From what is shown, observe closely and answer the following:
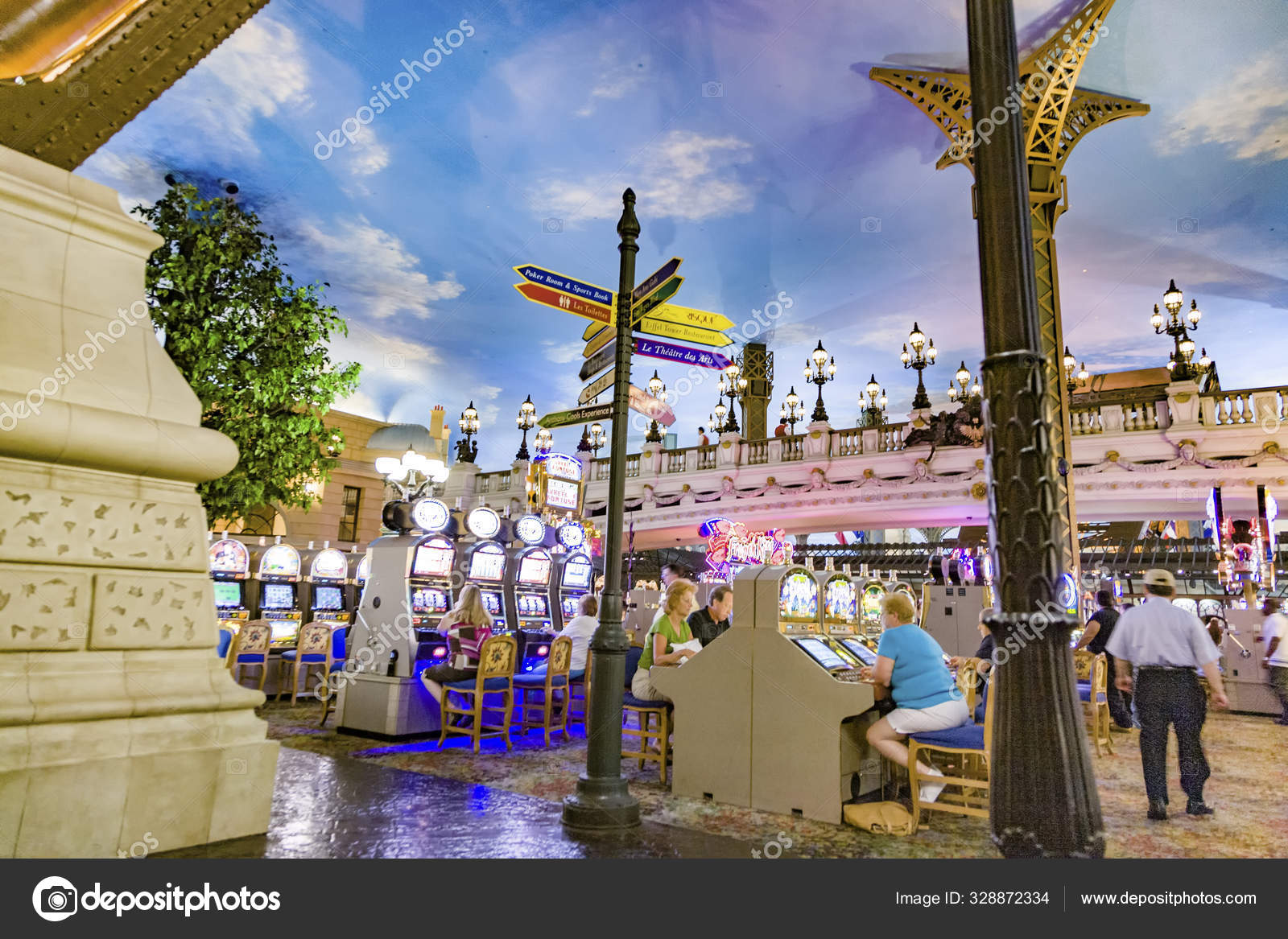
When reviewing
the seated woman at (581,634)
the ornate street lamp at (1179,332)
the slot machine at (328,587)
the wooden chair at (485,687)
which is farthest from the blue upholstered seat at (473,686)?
the ornate street lamp at (1179,332)

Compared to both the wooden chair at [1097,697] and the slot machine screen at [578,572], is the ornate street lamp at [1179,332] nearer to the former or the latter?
the wooden chair at [1097,697]

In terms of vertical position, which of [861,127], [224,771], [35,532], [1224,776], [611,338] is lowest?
[1224,776]

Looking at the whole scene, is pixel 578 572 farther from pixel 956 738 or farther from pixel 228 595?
pixel 956 738

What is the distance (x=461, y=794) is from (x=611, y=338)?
2.89m

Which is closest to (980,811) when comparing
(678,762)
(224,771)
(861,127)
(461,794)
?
(678,762)

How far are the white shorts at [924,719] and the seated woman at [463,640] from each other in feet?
11.2

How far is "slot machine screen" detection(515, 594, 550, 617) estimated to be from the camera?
961 cm

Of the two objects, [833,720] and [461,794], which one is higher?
[833,720]

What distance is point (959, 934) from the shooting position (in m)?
2.29

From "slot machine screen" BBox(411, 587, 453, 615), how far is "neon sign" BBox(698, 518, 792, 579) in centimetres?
854

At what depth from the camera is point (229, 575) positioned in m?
10.4

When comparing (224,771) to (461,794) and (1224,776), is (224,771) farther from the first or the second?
(1224,776)

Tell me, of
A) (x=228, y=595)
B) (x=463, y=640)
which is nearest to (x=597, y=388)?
(x=463, y=640)

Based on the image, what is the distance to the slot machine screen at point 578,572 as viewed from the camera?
10250 millimetres
